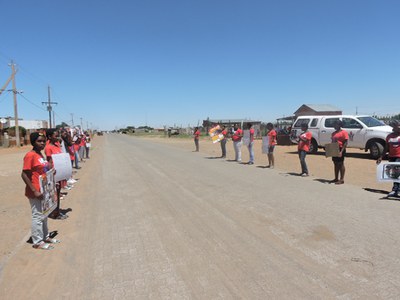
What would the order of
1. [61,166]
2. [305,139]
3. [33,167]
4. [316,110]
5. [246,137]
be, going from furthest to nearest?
1. [316,110]
2. [246,137]
3. [305,139]
4. [61,166]
5. [33,167]

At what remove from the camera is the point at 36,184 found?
181 inches

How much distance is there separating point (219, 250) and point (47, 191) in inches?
107

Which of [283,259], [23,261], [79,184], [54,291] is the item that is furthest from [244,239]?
[79,184]

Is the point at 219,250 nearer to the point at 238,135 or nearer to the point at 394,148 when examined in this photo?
the point at 394,148

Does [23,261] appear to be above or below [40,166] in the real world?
below

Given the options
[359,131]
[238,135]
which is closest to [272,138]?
[238,135]

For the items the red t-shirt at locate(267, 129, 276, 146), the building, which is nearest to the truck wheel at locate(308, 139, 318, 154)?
the red t-shirt at locate(267, 129, 276, 146)

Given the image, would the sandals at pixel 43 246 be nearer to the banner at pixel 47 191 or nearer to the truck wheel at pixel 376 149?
the banner at pixel 47 191

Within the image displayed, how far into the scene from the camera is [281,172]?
11.9 metres

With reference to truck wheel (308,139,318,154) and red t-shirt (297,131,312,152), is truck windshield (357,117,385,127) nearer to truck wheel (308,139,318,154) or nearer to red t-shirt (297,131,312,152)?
truck wheel (308,139,318,154)

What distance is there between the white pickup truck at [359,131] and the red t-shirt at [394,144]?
6.97 meters

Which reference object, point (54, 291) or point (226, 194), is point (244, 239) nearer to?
point (54, 291)

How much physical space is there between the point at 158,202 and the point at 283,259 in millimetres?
3874

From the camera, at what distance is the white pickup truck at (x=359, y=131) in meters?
14.2
